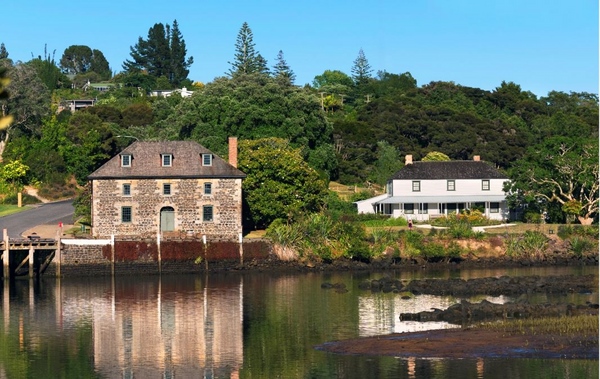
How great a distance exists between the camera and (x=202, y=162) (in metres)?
83.8

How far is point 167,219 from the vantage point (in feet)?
271

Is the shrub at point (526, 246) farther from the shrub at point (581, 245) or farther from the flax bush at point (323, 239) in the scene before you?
the flax bush at point (323, 239)

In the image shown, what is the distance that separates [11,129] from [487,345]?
8429 centimetres

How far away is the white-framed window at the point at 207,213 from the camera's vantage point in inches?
3248

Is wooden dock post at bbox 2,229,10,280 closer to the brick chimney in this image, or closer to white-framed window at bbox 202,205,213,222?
white-framed window at bbox 202,205,213,222

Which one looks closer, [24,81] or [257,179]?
[257,179]

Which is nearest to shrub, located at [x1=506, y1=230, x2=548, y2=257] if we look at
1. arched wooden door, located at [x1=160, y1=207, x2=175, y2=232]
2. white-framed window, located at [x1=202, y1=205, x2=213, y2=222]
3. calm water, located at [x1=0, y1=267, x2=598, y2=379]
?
calm water, located at [x1=0, y1=267, x2=598, y2=379]

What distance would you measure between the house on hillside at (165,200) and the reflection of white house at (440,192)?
59.4 ft

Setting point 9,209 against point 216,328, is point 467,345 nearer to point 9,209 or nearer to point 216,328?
point 216,328

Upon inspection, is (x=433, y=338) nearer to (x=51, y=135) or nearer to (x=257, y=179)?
(x=257, y=179)

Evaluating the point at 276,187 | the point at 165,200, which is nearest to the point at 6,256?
the point at 165,200

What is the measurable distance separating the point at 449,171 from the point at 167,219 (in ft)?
91.2

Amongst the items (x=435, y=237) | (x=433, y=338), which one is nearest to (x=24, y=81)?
(x=435, y=237)

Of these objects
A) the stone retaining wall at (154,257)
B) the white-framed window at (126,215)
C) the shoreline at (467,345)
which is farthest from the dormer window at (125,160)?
the shoreline at (467,345)
